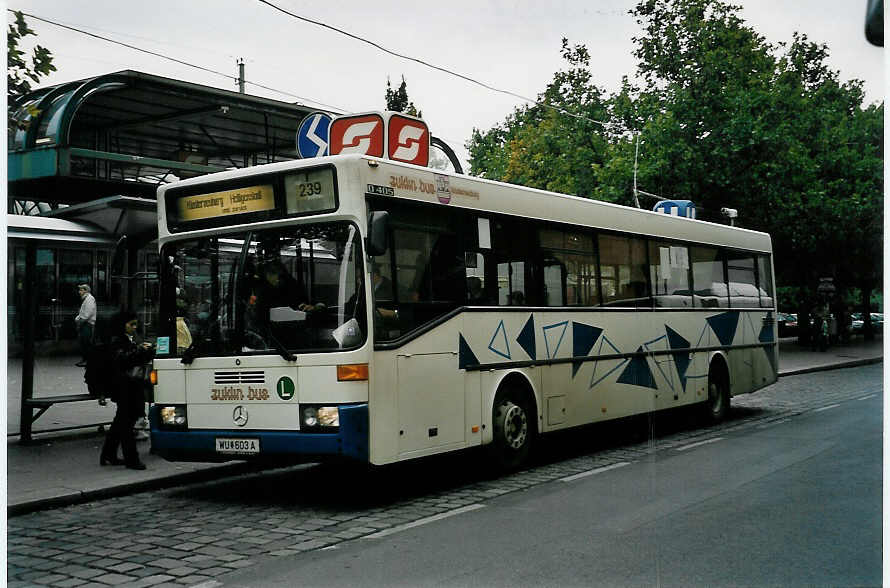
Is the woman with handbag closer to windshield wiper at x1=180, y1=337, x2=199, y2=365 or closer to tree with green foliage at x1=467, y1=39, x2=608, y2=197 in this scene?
windshield wiper at x1=180, y1=337, x2=199, y2=365

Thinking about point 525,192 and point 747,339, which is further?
point 747,339

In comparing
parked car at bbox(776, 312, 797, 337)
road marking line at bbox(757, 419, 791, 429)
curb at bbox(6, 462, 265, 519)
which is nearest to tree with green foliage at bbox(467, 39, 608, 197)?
road marking line at bbox(757, 419, 791, 429)

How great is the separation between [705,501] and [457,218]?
345cm

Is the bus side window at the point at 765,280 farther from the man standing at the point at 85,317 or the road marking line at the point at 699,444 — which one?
the man standing at the point at 85,317

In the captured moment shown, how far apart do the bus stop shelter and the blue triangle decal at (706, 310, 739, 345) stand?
27.1 ft

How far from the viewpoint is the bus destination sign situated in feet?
28.1

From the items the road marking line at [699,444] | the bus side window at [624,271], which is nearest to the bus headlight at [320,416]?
the bus side window at [624,271]

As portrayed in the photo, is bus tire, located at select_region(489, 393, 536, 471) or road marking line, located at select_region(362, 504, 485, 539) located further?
bus tire, located at select_region(489, 393, 536, 471)

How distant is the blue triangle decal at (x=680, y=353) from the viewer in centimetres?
1323

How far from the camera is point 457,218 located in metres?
9.34

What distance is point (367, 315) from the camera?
8.04 m

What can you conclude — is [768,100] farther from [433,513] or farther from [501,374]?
[433,513]

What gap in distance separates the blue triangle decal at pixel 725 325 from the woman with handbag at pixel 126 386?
8.26 metres

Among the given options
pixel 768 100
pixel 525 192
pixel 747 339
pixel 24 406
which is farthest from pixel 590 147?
pixel 24 406
